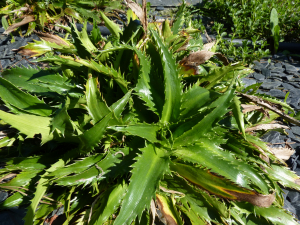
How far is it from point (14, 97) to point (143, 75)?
0.81 m

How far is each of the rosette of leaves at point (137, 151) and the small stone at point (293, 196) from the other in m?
0.21

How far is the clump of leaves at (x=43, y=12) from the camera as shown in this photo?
3.27 m

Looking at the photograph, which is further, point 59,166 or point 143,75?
point 143,75

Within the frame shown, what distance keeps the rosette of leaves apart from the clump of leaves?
2010 millimetres

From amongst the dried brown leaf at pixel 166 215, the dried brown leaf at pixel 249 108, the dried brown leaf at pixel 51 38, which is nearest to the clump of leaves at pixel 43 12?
the dried brown leaf at pixel 51 38

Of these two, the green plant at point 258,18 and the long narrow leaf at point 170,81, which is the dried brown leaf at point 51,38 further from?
the green plant at point 258,18

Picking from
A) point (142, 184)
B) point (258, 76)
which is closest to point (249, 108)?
point (142, 184)

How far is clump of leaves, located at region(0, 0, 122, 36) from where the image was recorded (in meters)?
3.27

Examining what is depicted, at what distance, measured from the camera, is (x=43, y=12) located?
10.8ft

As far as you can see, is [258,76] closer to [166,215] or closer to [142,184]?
[166,215]

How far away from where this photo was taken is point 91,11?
3531 millimetres

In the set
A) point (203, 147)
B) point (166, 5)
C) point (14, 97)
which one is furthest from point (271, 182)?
point (166, 5)

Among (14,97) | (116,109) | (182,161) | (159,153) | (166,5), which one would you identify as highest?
(166,5)

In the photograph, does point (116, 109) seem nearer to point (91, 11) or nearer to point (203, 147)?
point (203, 147)
